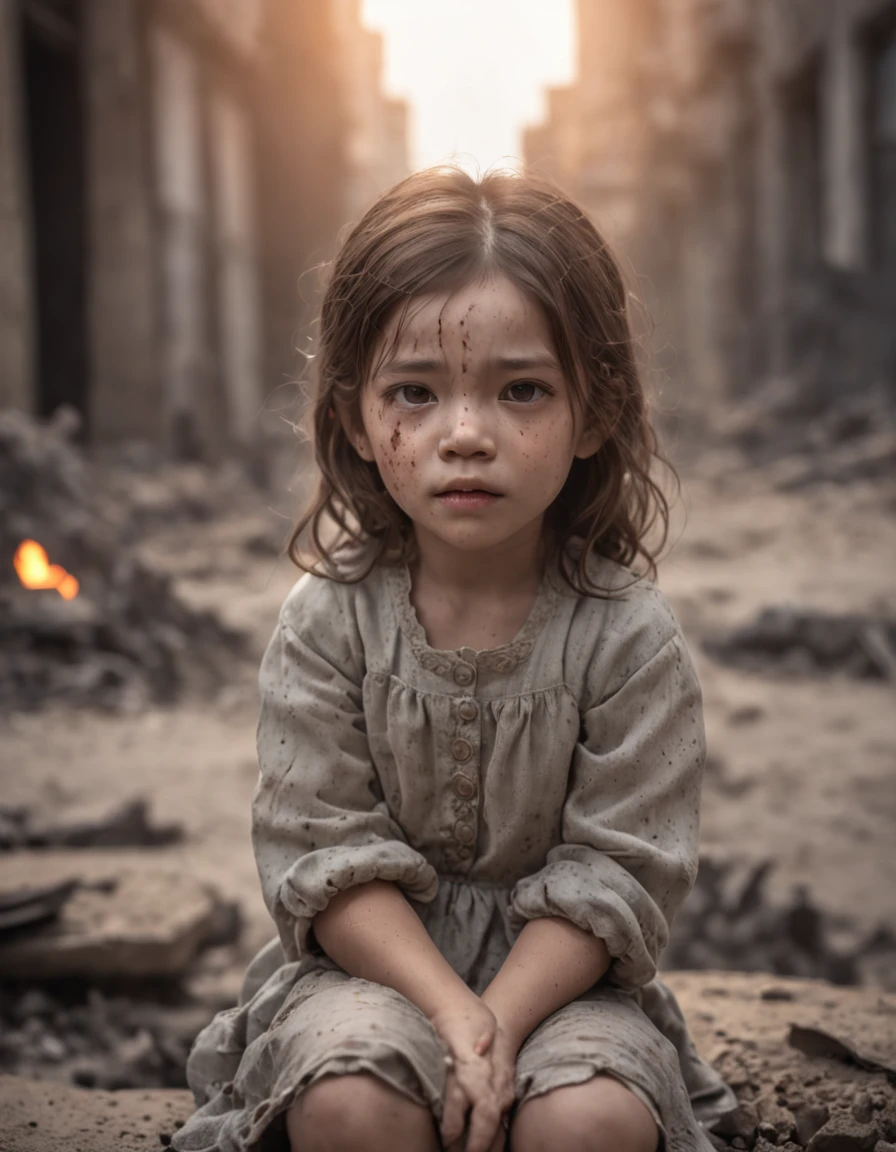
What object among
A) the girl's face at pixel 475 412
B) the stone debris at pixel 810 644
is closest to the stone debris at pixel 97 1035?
the girl's face at pixel 475 412

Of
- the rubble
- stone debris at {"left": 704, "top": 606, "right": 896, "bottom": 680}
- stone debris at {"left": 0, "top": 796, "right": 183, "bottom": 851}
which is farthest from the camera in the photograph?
stone debris at {"left": 704, "top": 606, "right": 896, "bottom": 680}

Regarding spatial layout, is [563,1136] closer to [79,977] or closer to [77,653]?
[79,977]

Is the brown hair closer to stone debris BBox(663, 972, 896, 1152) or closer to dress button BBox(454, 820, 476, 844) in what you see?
dress button BBox(454, 820, 476, 844)

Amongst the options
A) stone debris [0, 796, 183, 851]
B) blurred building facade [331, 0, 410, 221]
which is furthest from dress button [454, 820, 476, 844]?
stone debris [0, 796, 183, 851]

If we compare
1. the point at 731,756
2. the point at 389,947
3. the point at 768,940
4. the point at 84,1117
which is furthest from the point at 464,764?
the point at 731,756

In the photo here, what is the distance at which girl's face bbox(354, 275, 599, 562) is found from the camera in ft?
4.98

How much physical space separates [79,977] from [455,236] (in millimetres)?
1998

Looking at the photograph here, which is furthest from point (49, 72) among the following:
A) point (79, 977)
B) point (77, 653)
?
point (79, 977)

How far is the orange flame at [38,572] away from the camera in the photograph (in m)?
5.76

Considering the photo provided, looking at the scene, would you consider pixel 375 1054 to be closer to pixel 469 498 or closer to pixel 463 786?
pixel 463 786

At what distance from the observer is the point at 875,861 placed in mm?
3648

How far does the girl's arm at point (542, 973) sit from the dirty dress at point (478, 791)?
0.8 inches

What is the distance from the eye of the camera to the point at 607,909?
1503 millimetres

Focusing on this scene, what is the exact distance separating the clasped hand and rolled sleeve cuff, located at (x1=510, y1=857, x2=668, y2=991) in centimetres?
16
